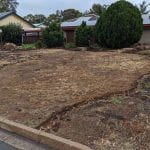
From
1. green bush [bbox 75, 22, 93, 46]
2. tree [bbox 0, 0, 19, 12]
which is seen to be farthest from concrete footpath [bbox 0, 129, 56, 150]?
tree [bbox 0, 0, 19, 12]

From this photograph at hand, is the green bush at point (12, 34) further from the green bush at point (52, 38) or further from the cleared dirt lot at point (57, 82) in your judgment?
the cleared dirt lot at point (57, 82)

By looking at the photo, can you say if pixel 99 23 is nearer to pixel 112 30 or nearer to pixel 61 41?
pixel 112 30

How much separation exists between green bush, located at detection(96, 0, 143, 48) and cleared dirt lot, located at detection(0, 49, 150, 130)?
18.3 feet

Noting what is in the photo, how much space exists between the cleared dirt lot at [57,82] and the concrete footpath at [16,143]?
0.47 meters

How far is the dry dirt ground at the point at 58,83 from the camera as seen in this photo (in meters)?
8.60

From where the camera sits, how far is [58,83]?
11.3m

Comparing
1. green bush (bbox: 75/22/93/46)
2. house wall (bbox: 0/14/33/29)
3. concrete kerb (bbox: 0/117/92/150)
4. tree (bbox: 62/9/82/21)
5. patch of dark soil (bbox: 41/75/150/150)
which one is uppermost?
tree (bbox: 62/9/82/21)

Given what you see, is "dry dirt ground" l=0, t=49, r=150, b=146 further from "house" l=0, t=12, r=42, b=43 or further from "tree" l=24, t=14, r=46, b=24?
"tree" l=24, t=14, r=46, b=24

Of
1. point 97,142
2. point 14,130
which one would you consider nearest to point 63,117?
point 14,130

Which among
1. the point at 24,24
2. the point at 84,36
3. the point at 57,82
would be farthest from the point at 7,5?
the point at 57,82

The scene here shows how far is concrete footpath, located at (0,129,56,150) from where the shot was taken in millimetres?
6688

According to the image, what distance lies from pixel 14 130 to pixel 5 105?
1.77 m

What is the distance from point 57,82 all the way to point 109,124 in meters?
4.46

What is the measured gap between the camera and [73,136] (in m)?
6.79
